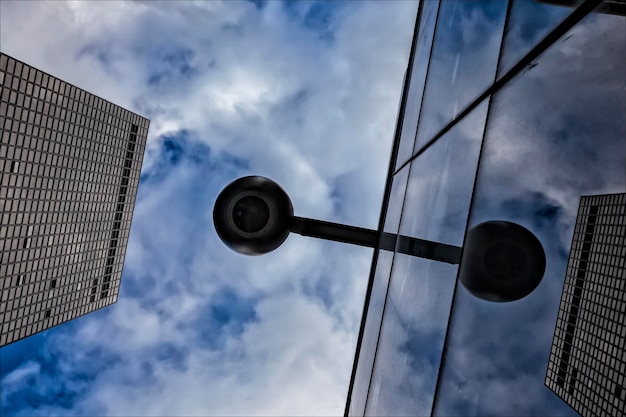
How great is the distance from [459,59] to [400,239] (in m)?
2.79

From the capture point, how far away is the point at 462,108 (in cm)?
527

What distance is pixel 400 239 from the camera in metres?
7.84

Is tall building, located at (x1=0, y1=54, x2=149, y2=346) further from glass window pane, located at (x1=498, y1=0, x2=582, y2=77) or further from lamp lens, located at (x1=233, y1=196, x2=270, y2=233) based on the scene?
glass window pane, located at (x1=498, y1=0, x2=582, y2=77)

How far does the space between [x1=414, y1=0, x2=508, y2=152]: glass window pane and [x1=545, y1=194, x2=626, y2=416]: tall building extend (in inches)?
93.8

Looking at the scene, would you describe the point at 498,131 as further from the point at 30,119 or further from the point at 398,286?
the point at 30,119

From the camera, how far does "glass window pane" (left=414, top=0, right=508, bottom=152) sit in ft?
14.8

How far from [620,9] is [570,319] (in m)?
1.18

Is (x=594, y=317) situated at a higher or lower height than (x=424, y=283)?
higher

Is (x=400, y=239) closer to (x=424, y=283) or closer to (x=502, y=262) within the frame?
(x=424, y=283)

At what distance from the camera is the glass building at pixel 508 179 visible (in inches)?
79.2

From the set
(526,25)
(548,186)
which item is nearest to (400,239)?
(526,25)

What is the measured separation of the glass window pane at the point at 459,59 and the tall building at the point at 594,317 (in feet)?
7.82

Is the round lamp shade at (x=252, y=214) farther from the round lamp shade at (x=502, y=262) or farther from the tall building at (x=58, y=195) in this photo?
the tall building at (x=58, y=195)

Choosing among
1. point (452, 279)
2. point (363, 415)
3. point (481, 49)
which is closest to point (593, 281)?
point (452, 279)
